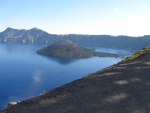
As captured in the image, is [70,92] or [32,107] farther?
[70,92]

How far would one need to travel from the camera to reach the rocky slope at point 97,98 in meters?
11.1

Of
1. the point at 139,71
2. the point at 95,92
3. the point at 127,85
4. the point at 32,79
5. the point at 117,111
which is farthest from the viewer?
the point at 32,79

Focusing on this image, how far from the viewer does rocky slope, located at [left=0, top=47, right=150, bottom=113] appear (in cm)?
1115

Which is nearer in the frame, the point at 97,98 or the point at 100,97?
the point at 97,98

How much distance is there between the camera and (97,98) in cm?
1252

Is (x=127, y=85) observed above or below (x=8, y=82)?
above

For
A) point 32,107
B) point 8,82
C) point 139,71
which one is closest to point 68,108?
point 32,107

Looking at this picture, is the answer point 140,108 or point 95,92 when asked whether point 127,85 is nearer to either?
point 95,92

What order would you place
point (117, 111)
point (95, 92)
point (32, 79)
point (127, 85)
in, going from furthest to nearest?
point (32, 79)
point (127, 85)
point (95, 92)
point (117, 111)

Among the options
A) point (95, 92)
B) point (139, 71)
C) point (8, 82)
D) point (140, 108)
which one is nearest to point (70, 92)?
point (95, 92)

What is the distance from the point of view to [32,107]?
38.6 feet

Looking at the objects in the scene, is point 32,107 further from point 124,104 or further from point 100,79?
point 100,79

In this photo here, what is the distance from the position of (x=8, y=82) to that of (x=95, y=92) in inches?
5263

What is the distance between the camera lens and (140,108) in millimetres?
11141
